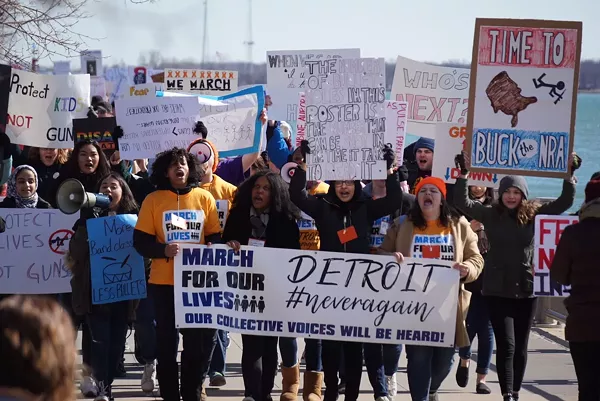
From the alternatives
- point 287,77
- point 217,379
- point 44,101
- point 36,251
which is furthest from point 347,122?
point 287,77

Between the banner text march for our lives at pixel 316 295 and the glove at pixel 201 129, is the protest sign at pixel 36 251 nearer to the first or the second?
the glove at pixel 201 129

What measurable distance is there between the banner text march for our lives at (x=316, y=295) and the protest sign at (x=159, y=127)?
227cm

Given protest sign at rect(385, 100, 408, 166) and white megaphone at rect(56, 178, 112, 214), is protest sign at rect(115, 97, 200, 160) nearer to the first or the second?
white megaphone at rect(56, 178, 112, 214)

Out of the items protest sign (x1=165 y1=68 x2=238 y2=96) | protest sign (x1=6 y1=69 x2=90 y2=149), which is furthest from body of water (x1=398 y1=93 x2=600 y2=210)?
protest sign (x1=6 y1=69 x2=90 y2=149)

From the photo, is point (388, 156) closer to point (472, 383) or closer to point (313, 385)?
point (313, 385)

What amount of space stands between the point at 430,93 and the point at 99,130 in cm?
349

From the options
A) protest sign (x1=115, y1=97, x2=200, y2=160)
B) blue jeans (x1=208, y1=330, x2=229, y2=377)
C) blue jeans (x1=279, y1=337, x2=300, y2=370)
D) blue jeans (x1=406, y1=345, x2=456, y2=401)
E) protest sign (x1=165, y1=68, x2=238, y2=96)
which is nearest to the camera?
blue jeans (x1=406, y1=345, x2=456, y2=401)

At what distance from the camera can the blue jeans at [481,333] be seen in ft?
26.6

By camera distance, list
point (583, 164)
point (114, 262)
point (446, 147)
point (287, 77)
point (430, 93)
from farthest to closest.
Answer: point (583, 164) → point (287, 77) → point (430, 93) → point (446, 147) → point (114, 262)

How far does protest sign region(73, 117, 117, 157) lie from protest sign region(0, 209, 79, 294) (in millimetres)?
1460

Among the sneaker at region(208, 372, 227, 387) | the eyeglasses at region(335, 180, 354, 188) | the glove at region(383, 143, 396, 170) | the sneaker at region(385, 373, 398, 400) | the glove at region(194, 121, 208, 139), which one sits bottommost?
the sneaker at region(208, 372, 227, 387)

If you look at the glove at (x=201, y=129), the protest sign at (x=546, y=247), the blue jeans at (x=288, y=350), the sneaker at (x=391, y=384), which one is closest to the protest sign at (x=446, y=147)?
the protest sign at (x=546, y=247)

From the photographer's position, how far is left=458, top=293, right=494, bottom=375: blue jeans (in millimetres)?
8117

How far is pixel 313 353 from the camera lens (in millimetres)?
7492
